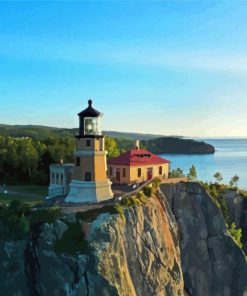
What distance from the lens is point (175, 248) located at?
37.5 m

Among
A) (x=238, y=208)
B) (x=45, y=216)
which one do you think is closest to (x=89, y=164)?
(x=45, y=216)

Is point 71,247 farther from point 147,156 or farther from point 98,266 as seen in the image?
point 147,156

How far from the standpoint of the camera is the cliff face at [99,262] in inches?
1137

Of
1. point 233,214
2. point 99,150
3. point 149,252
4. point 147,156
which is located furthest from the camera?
point 233,214

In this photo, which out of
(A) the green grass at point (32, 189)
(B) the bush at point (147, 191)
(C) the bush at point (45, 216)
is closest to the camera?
(C) the bush at point (45, 216)

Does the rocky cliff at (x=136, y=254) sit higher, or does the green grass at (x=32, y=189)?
the green grass at (x=32, y=189)

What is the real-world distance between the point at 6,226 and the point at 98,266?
7.43 metres

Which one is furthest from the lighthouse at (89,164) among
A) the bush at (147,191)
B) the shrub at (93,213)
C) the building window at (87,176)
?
the shrub at (93,213)

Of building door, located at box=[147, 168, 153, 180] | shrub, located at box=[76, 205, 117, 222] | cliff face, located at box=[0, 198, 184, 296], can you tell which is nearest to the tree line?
building door, located at box=[147, 168, 153, 180]

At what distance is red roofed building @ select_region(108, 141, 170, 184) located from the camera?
42.0 metres

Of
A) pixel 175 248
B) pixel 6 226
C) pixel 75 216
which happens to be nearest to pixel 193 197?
pixel 175 248

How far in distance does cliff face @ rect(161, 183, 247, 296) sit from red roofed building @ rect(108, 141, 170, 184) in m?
3.42

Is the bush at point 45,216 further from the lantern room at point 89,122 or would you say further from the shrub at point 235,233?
the shrub at point 235,233

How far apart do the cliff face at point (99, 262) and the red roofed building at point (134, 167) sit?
768 centimetres
